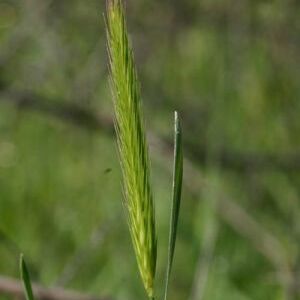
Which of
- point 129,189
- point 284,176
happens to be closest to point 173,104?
point 284,176

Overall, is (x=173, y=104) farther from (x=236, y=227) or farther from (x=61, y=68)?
(x=236, y=227)

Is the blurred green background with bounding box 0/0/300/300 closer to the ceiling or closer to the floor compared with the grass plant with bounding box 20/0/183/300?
closer to the floor

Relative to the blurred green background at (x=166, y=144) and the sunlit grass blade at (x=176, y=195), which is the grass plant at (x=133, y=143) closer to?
the sunlit grass blade at (x=176, y=195)

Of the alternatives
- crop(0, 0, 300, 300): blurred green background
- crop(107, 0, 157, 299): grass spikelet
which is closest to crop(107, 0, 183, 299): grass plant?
crop(107, 0, 157, 299): grass spikelet

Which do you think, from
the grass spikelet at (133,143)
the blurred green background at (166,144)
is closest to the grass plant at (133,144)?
the grass spikelet at (133,143)

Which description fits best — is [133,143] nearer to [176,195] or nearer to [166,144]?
[176,195]

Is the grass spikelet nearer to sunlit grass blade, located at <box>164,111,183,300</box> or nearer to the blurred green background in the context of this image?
sunlit grass blade, located at <box>164,111,183,300</box>
